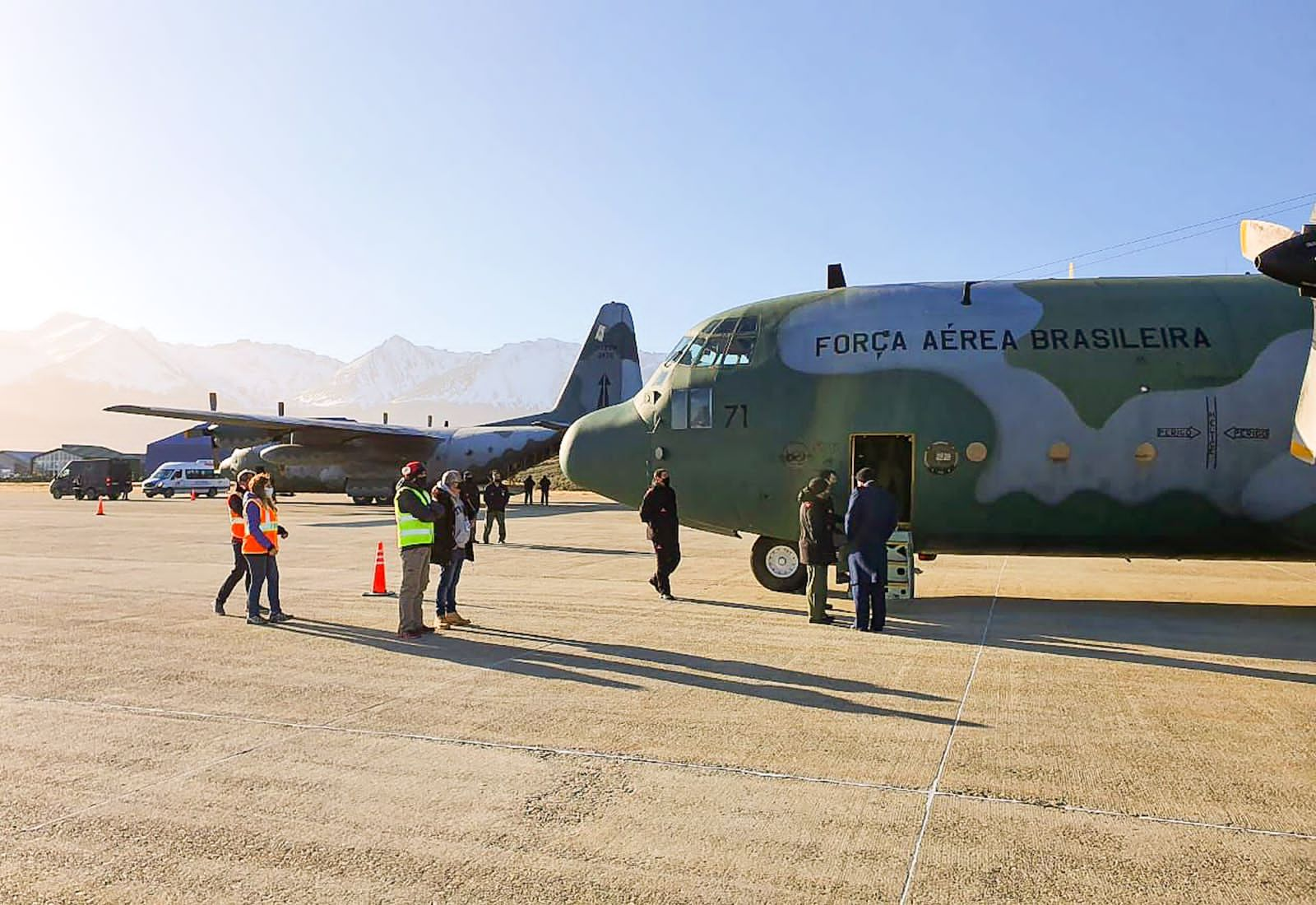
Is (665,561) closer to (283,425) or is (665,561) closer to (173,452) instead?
(283,425)

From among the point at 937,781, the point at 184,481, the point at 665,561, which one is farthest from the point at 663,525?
the point at 184,481

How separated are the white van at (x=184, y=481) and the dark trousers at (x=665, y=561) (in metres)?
47.1

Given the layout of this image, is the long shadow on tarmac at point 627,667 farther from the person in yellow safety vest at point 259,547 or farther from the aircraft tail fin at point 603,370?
the aircraft tail fin at point 603,370

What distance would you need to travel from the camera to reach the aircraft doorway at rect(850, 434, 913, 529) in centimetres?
1272

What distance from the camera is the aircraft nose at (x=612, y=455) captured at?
14.0 metres

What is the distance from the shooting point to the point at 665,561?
13.3m

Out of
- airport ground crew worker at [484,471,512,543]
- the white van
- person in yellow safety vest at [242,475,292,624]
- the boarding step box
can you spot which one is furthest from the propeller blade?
the white van

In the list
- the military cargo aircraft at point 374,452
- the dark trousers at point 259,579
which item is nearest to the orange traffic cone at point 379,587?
the dark trousers at point 259,579

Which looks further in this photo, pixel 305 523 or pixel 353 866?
pixel 305 523

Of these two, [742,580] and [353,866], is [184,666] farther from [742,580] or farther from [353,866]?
[742,580]

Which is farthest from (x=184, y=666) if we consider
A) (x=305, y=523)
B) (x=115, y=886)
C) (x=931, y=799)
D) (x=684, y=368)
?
(x=305, y=523)

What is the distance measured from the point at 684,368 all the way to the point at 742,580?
380cm

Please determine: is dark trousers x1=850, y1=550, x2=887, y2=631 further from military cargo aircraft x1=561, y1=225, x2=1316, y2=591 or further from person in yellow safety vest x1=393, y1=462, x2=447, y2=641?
person in yellow safety vest x1=393, y1=462, x2=447, y2=641

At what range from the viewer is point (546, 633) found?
34.5ft
